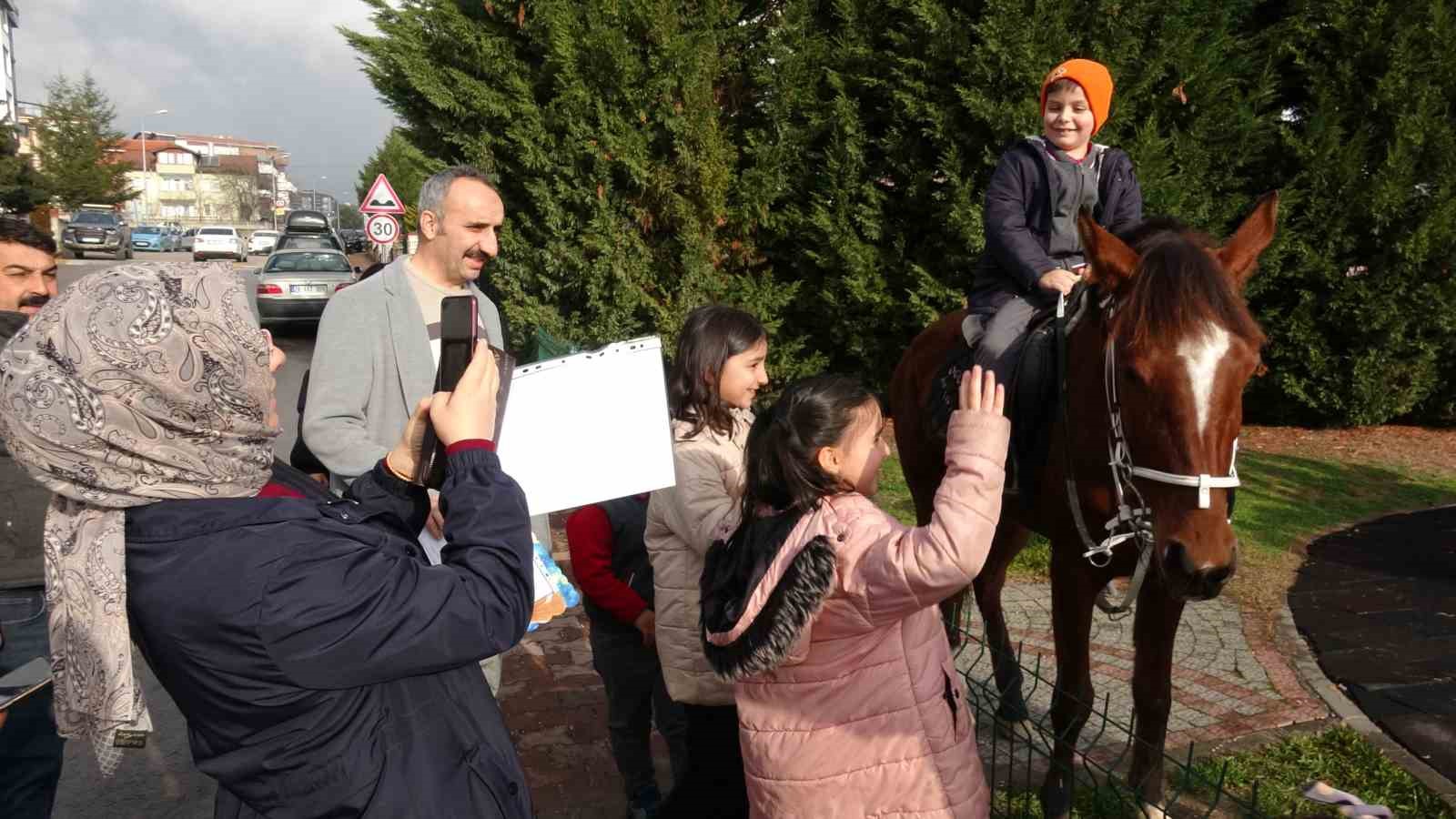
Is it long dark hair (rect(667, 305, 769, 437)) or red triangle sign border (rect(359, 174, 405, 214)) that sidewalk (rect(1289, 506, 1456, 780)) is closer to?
long dark hair (rect(667, 305, 769, 437))

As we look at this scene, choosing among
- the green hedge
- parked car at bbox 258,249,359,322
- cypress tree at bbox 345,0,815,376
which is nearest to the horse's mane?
the green hedge

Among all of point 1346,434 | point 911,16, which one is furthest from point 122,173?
point 1346,434

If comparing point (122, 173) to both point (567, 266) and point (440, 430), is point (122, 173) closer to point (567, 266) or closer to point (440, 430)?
point (567, 266)

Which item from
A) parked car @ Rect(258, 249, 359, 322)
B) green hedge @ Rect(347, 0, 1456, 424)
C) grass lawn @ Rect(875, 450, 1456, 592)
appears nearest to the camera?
grass lawn @ Rect(875, 450, 1456, 592)

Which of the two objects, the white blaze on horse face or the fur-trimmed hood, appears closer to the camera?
the fur-trimmed hood

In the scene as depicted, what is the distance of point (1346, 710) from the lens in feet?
14.4

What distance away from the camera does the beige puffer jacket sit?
271 cm

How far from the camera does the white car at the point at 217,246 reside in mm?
44250

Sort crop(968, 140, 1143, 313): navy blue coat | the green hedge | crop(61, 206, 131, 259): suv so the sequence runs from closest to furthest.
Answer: crop(968, 140, 1143, 313): navy blue coat, the green hedge, crop(61, 206, 131, 259): suv

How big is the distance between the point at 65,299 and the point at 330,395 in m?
1.52

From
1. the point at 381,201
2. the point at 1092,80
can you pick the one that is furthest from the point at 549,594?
the point at 381,201

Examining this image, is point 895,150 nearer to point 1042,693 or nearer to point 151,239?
point 1042,693

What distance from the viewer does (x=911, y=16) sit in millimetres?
9883

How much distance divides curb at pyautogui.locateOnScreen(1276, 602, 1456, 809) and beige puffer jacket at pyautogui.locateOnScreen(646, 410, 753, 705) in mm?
3005
